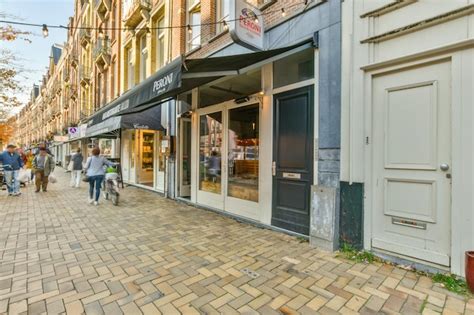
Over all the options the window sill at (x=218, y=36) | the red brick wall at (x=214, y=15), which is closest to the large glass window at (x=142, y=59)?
the red brick wall at (x=214, y=15)

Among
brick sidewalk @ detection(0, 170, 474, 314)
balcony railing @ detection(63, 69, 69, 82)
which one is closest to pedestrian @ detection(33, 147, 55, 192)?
brick sidewalk @ detection(0, 170, 474, 314)

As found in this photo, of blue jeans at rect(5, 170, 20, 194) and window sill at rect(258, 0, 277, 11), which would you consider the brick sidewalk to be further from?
blue jeans at rect(5, 170, 20, 194)

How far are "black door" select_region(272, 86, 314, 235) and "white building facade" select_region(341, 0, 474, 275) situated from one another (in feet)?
2.26

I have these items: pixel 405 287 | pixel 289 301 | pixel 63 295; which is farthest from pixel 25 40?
pixel 405 287

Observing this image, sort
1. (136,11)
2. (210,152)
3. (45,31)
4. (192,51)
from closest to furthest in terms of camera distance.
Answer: (45,31) → (210,152) → (192,51) → (136,11)

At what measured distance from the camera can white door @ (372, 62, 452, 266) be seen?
306 centimetres

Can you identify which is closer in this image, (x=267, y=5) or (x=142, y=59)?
(x=267, y=5)

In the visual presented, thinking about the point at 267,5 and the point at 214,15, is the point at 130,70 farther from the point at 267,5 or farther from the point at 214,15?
the point at 267,5

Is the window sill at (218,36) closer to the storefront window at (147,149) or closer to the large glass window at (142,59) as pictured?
the storefront window at (147,149)

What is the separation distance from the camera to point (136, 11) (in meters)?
10.8

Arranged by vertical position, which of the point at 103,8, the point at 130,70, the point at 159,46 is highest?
the point at 103,8

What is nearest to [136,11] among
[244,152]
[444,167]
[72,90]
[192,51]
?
[192,51]

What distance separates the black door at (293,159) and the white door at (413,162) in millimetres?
1054

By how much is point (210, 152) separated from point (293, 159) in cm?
286
